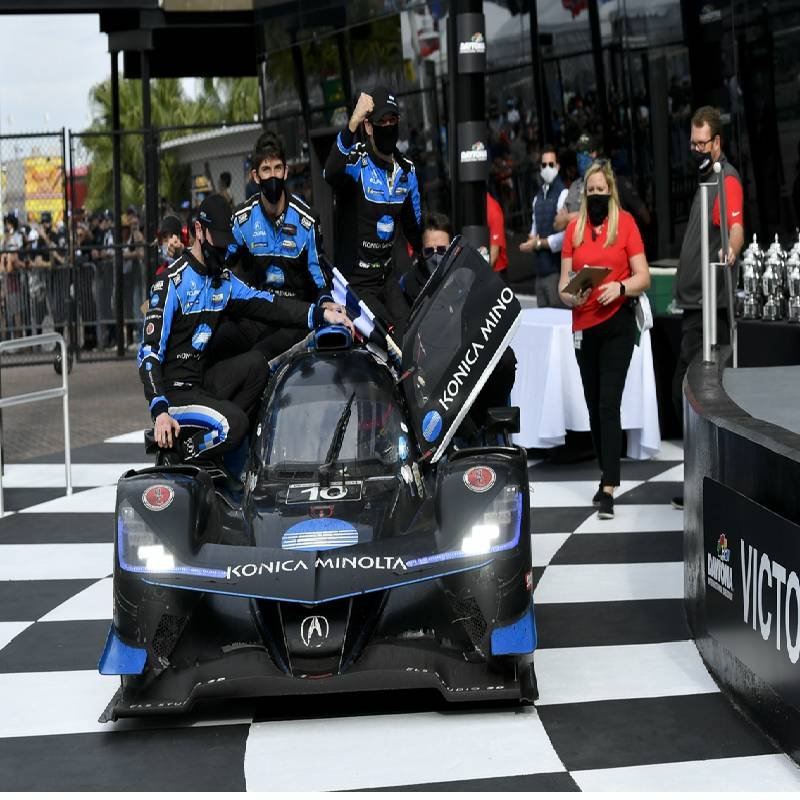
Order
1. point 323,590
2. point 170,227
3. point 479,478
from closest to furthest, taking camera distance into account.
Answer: point 323,590 < point 479,478 < point 170,227

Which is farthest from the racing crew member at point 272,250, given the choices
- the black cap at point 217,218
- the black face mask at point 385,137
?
the black cap at point 217,218

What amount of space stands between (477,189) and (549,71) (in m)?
5.43

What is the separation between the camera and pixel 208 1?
72.2 feet

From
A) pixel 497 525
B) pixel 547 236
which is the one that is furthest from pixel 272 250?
pixel 547 236

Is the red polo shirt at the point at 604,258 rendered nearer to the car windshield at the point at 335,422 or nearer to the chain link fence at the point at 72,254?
the car windshield at the point at 335,422

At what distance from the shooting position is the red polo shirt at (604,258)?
8.41m

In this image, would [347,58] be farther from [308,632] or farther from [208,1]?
[308,632]

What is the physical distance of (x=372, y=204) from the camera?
8.16 m

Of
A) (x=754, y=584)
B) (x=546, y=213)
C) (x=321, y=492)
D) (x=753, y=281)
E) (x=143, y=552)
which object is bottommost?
(x=754, y=584)

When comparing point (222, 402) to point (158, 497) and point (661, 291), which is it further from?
point (661, 291)

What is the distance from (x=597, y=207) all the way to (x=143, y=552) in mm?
4087

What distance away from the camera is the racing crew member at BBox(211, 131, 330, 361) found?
25.2ft

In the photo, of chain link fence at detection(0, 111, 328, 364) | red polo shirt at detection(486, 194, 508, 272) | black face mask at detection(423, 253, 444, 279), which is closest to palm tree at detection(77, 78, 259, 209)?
chain link fence at detection(0, 111, 328, 364)

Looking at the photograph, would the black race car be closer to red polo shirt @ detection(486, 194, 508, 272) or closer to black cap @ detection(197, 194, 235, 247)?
black cap @ detection(197, 194, 235, 247)
